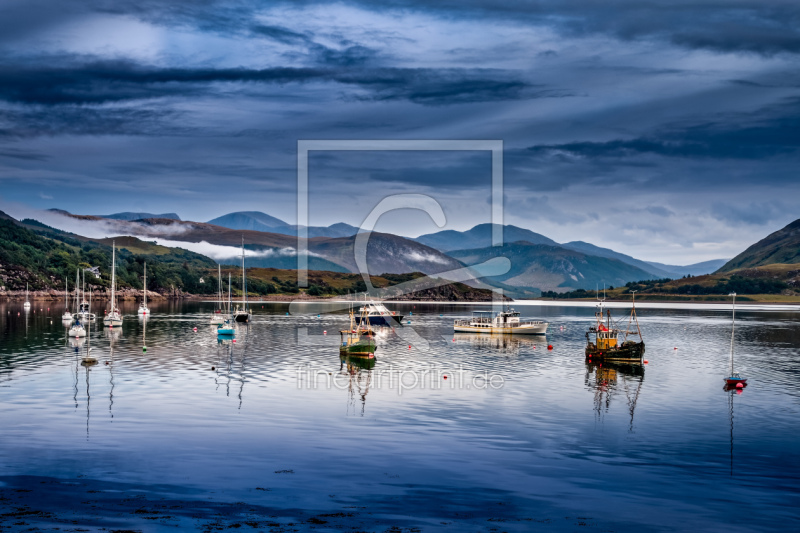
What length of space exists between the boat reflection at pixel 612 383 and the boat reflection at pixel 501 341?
27612mm

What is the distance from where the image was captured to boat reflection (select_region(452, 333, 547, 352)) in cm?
12526

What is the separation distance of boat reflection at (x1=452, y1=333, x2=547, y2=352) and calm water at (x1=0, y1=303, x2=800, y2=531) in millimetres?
32656

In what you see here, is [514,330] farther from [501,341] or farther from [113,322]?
[113,322]

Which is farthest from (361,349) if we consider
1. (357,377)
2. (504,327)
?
(504,327)

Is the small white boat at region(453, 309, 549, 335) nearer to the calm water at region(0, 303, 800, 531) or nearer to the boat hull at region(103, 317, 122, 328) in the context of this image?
the calm water at region(0, 303, 800, 531)

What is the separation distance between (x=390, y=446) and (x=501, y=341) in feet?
316

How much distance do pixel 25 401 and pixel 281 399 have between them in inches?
853

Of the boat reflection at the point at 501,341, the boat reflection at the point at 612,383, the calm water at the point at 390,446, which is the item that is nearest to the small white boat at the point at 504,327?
the boat reflection at the point at 501,341

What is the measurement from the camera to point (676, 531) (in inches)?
1194

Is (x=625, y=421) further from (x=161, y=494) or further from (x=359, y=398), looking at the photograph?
(x=161, y=494)

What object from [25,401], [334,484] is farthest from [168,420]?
[334,484]

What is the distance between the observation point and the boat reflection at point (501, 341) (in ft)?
411

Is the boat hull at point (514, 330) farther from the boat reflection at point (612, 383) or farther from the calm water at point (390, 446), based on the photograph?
the calm water at point (390, 446)

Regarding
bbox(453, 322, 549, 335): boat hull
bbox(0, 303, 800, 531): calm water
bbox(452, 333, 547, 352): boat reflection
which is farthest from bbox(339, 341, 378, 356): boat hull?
bbox(453, 322, 549, 335): boat hull
